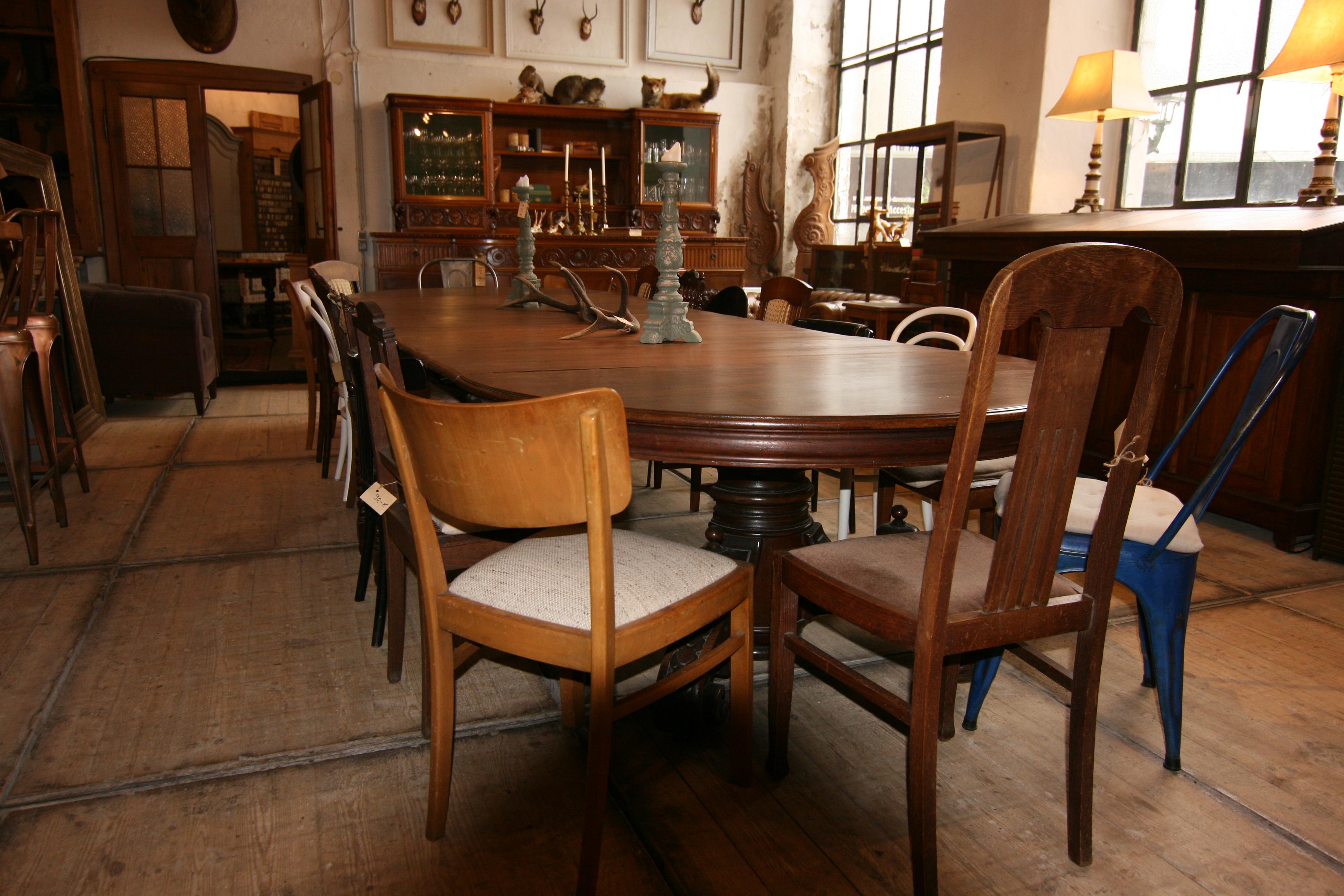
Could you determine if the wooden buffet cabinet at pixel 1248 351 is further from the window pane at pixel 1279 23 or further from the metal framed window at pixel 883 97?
the metal framed window at pixel 883 97

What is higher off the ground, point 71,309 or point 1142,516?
point 71,309

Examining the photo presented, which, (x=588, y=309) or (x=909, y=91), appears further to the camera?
(x=909, y=91)

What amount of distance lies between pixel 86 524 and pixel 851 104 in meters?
6.95

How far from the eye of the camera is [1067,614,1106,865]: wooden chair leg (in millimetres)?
1404

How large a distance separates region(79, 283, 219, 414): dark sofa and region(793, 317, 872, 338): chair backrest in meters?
3.82

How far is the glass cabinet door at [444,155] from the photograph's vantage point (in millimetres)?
6738

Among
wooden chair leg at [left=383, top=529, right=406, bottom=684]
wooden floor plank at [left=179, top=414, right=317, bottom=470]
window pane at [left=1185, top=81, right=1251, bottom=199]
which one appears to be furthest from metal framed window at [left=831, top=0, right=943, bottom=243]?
wooden chair leg at [left=383, top=529, right=406, bottom=684]

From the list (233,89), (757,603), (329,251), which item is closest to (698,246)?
(329,251)

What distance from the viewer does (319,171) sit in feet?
21.7

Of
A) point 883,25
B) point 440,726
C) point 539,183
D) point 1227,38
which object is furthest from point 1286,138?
point 539,183

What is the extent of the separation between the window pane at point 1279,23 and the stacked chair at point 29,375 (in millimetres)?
5278

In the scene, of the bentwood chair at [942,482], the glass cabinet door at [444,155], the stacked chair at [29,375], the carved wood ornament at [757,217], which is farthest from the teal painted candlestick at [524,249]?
the carved wood ornament at [757,217]

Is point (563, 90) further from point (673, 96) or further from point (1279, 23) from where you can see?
point (1279, 23)

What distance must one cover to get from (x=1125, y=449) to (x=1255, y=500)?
2261 mm
